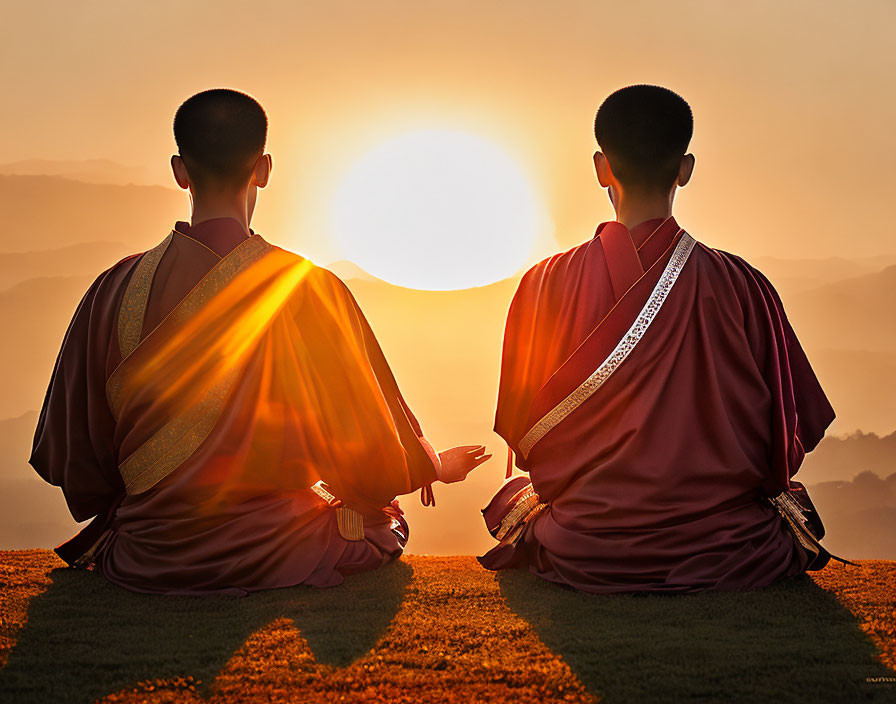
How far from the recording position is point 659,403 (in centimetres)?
406

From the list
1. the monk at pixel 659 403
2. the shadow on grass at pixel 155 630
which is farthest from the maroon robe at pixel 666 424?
the shadow on grass at pixel 155 630

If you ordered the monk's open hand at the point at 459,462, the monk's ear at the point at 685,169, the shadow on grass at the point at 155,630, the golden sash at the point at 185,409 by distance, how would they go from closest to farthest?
1. the shadow on grass at the point at 155,630
2. the golden sash at the point at 185,409
3. the monk's ear at the point at 685,169
4. the monk's open hand at the point at 459,462

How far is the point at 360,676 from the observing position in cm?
296

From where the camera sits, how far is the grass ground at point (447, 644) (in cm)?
283

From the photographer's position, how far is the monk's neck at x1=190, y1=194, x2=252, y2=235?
169 inches

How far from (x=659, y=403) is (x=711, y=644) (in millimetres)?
1181

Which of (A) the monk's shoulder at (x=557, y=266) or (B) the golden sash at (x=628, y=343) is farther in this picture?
(A) the monk's shoulder at (x=557, y=266)

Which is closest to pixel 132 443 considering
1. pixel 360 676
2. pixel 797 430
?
pixel 360 676

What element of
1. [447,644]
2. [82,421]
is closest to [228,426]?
[82,421]

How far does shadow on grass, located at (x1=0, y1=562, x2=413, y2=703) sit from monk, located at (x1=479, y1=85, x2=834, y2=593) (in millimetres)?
960

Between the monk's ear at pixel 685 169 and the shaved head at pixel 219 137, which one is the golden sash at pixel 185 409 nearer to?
the shaved head at pixel 219 137

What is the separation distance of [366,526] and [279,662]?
1468 millimetres

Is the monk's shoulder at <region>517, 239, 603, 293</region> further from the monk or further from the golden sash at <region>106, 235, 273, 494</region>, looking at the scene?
the golden sash at <region>106, 235, 273, 494</region>

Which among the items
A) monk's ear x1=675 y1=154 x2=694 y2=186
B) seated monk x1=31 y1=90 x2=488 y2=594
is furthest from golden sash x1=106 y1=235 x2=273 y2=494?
monk's ear x1=675 y1=154 x2=694 y2=186
